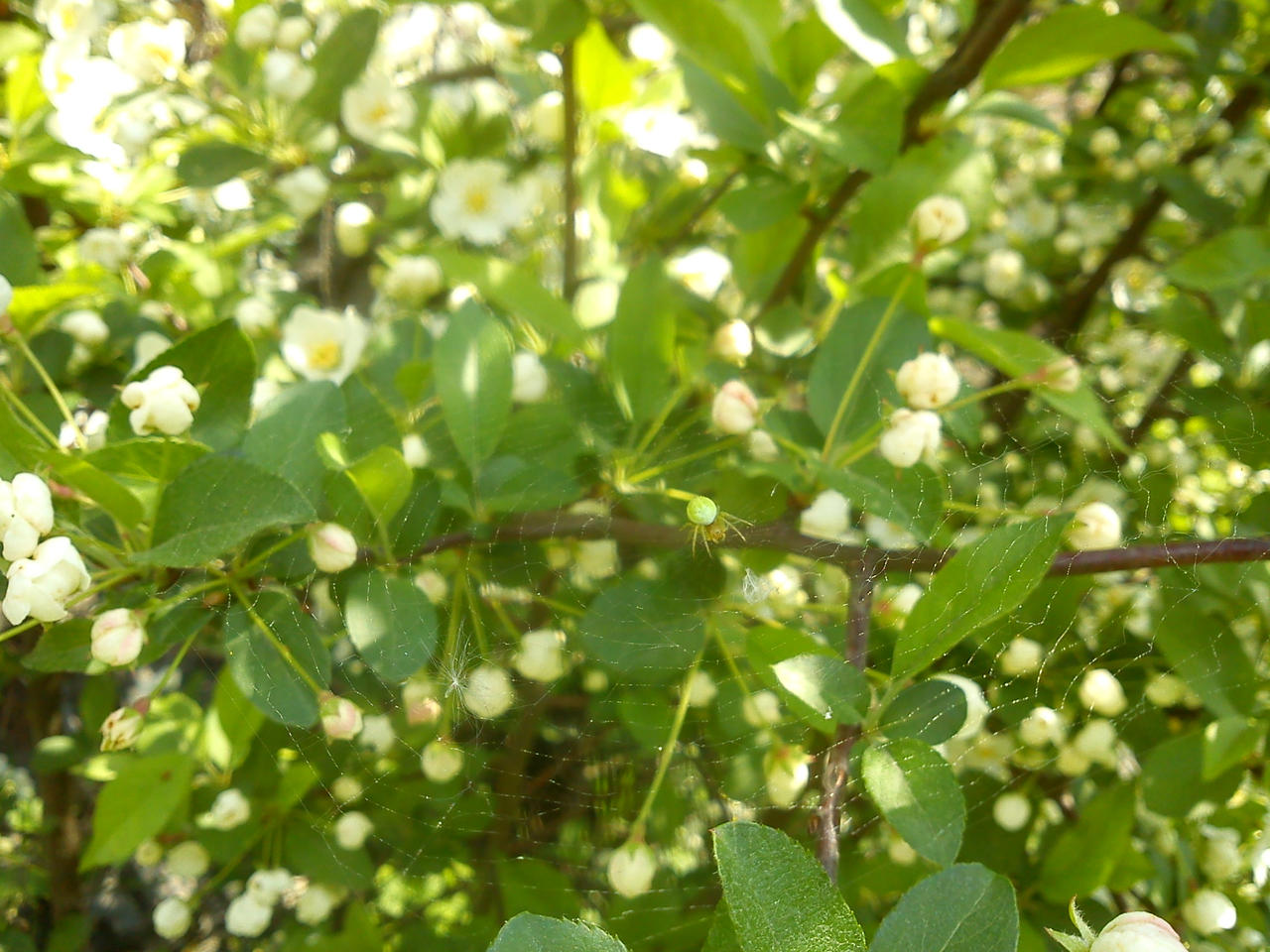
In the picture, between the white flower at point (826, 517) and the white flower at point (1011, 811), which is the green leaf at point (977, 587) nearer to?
the white flower at point (826, 517)

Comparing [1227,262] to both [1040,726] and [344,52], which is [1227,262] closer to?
[1040,726]

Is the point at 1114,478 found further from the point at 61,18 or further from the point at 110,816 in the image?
the point at 61,18

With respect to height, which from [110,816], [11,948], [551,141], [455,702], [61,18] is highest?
[61,18]

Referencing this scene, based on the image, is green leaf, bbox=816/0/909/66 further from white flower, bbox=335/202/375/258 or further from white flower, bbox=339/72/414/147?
white flower, bbox=335/202/375/258

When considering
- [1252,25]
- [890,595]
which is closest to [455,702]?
[890,595]

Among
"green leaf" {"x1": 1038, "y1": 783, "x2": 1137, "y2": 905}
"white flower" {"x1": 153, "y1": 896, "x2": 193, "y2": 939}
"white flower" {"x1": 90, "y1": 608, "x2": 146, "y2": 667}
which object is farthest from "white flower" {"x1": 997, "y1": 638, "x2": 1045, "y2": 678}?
"white flower" {"x1": 153, "y1": 896, "x2": 193, "y2": 939}
